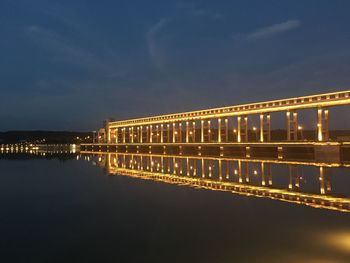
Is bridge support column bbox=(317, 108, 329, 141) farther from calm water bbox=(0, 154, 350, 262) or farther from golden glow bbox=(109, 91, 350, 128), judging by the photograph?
calm water bbox=(0, 154, 350, 262)

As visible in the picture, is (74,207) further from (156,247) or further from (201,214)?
(156,247)

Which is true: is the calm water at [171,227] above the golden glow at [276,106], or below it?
below

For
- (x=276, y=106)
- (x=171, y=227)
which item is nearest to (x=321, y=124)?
(x=276, y=106)

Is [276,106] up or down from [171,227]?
up

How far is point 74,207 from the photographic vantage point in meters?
14.1

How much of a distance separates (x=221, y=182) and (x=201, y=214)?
30.1 ft

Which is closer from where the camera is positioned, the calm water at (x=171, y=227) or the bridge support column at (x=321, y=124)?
the calm water at (x=171, y=227)

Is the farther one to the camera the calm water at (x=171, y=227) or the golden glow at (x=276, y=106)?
the golden glow at (x=276, y=106)

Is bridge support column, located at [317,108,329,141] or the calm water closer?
the calm water

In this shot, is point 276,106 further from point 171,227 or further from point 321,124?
point 171,227

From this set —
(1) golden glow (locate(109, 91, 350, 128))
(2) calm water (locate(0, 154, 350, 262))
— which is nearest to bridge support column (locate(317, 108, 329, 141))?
(1) golden glow (locate(109, 91, 350, 128))

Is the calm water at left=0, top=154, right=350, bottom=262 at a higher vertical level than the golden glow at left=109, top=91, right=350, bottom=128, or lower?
lower

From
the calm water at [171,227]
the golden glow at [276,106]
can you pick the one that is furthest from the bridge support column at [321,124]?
the calm water at [171,227]

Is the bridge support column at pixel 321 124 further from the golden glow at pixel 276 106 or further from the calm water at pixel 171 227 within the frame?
the calm water at pixel 171 227
